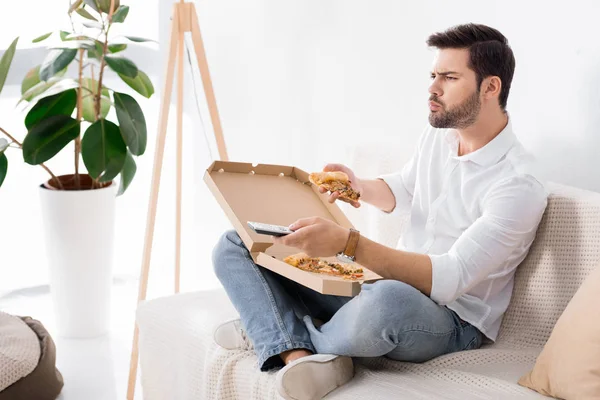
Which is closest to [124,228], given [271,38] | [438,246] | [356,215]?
[271,38]

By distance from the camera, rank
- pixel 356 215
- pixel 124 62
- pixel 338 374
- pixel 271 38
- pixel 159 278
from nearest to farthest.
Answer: pixel 338 374, pixel 356 215, pixel 124 62, pixel 271 38, pixel 159 278

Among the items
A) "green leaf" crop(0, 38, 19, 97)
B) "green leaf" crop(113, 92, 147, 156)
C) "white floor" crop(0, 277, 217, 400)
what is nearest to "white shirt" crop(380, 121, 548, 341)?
"green leaf" crop(113, 92, 147, 156)

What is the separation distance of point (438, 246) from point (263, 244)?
473mm

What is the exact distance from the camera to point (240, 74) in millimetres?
3502

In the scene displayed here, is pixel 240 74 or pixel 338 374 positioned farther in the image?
pixel 240 74

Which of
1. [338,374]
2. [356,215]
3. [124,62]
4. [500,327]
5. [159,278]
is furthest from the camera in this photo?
[159,278]

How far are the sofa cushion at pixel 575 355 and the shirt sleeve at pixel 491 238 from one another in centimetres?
21

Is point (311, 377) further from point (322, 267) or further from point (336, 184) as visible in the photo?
point (336, 184)

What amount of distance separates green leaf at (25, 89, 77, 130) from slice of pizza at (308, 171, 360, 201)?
1303mm

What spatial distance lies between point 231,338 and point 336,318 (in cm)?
29

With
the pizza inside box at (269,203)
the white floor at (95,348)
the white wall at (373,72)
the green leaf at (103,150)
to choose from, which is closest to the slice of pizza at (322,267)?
the pizza inside box at (269,203)

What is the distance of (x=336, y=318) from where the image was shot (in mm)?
1985

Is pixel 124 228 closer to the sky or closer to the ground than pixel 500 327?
closer to the ground

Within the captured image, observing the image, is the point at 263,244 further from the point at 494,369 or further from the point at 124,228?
the point at 124,228
